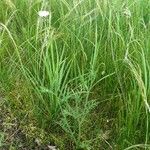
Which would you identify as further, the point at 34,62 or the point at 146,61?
the point at 34,62

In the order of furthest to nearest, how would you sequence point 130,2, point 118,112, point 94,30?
point 130,2 → point 94,30 → point 118,112

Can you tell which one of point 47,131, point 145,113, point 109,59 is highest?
point 109,59

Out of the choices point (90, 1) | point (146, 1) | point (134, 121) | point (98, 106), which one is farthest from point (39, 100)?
point (146, 1)

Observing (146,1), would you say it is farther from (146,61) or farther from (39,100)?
(39,100)

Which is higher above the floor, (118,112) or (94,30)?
(94,30)

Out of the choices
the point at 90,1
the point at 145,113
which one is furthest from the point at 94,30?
the point at 145,113

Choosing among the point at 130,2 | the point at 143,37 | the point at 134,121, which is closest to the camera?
the point at 134,121

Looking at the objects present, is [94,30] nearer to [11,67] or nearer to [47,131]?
[11,67]
